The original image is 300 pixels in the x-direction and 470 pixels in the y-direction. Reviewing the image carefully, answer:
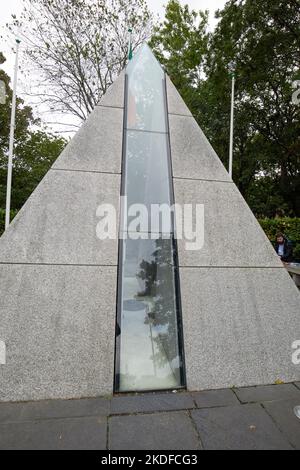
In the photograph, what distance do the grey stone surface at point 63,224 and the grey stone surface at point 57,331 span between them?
0.47ft

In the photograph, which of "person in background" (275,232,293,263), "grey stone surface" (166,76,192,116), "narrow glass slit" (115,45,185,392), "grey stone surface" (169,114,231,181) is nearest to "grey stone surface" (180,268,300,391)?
"narrow glass slit" (115,45,185,392)

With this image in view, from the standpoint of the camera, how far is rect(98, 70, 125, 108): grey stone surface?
4.02m

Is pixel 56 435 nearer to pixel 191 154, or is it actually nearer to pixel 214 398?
pixel 214 398

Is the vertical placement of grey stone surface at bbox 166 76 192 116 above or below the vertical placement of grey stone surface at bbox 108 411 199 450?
above

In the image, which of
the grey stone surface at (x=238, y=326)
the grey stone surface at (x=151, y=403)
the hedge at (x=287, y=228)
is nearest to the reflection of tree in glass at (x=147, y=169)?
the grey stone surface at (x=238, y=326)

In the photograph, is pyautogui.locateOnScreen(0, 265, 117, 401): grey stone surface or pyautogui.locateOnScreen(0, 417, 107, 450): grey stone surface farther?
pyautogui.locateOnScreen(0, 265, 117, 401): grey stone surface

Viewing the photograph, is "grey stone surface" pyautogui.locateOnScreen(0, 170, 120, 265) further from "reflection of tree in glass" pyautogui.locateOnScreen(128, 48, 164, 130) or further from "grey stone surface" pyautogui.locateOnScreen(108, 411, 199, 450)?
"grey stone surface" pyautogui.locateOnScreen(108, 411, 199, 450)

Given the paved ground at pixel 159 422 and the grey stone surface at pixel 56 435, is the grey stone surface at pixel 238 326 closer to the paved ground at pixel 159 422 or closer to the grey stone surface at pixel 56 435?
the paved ground at pixel 159 422

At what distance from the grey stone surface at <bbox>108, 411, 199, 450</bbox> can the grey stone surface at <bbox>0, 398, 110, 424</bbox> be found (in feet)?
0.78

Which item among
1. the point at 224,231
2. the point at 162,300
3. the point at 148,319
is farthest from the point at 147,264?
the point at 224,231

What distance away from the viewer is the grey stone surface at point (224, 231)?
133 inches

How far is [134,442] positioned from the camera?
204 centimetres
